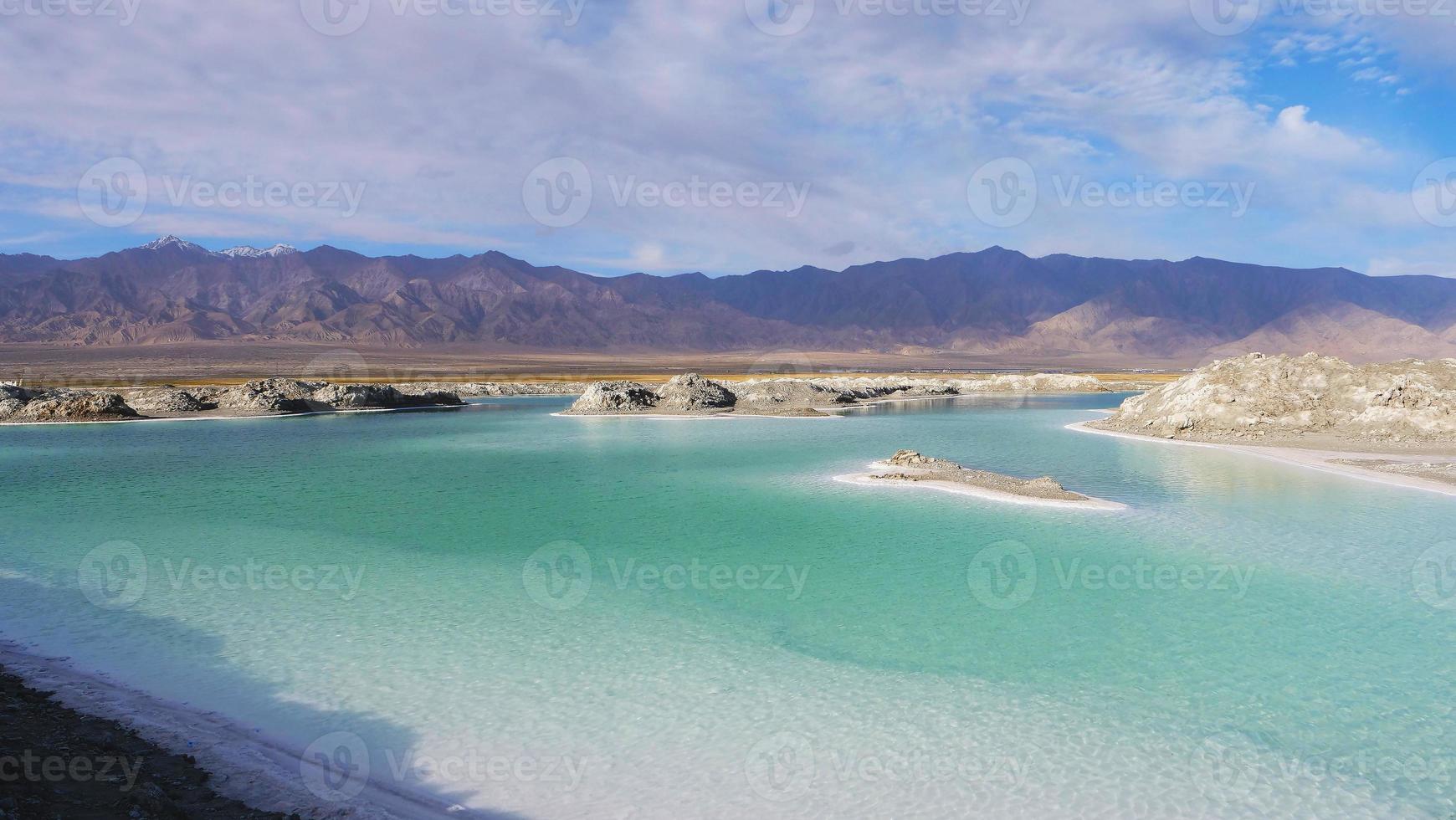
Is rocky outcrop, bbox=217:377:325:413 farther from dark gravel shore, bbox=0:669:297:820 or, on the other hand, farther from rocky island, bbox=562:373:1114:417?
dark gravel shore, bbox=0:669:297:820

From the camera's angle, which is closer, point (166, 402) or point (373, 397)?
point (166, 402)

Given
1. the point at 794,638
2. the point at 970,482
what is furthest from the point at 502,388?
the point at 794,638

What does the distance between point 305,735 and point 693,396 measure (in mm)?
43431

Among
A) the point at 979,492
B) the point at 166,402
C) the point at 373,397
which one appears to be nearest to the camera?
the point at 979,492

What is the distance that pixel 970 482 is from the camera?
19.3 m

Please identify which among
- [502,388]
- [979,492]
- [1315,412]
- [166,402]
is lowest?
[166,402]

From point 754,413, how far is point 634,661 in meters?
39.3

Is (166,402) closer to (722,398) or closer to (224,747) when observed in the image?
(722,398)

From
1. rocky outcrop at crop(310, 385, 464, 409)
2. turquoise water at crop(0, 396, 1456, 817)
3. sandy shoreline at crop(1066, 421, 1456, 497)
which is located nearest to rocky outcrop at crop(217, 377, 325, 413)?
rocky outcrop at crop(310, 385, 464, 409)

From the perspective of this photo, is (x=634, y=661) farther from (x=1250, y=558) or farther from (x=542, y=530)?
(x=1250, y=558)

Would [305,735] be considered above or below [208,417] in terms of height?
above

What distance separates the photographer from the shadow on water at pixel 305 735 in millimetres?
5969

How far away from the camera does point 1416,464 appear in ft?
72.1

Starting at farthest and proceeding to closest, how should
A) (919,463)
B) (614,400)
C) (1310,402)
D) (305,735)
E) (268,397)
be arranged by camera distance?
(268,397), (614,400), (1310,402), (919,463), (305,735)
